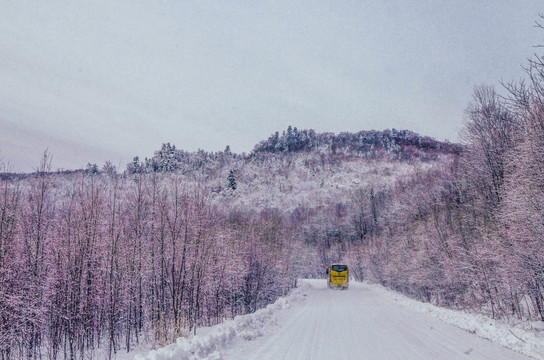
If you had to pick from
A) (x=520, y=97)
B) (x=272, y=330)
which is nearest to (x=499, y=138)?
(x=520, y=97)

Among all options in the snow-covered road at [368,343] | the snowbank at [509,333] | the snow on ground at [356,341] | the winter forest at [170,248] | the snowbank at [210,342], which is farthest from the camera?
the winter forest at [170,248]

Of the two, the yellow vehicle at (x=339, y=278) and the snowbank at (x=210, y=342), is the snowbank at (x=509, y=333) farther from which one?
the yellow vehicle at (x=339, y=278)

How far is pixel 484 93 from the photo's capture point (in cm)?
2141

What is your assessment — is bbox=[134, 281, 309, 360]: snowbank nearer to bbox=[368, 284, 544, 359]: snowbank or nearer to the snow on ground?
the snow on ground

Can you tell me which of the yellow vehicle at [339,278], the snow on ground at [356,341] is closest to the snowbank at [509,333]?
the snow on ground at [356,341]

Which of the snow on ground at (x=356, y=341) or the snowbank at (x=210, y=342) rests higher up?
the snowbank at (x=210, y=342)

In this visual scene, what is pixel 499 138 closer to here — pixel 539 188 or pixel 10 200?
pixel 539 188

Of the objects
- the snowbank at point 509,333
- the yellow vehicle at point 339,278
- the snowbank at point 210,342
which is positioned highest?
the snowbank at point 210,342

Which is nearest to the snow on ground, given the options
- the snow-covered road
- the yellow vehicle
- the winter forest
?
the snow-covered road

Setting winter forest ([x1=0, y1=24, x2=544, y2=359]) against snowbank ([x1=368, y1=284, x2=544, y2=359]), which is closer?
snowbank ([x1=368, y1=284, x2=544, y2=359])

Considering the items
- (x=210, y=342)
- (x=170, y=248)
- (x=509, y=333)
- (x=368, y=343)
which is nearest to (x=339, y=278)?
(x=170, y=248)

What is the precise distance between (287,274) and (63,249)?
29427mm

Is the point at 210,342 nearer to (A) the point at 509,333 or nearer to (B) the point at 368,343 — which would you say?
(B) the point at 368,343

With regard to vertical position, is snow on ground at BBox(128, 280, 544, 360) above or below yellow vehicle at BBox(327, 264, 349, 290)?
above
